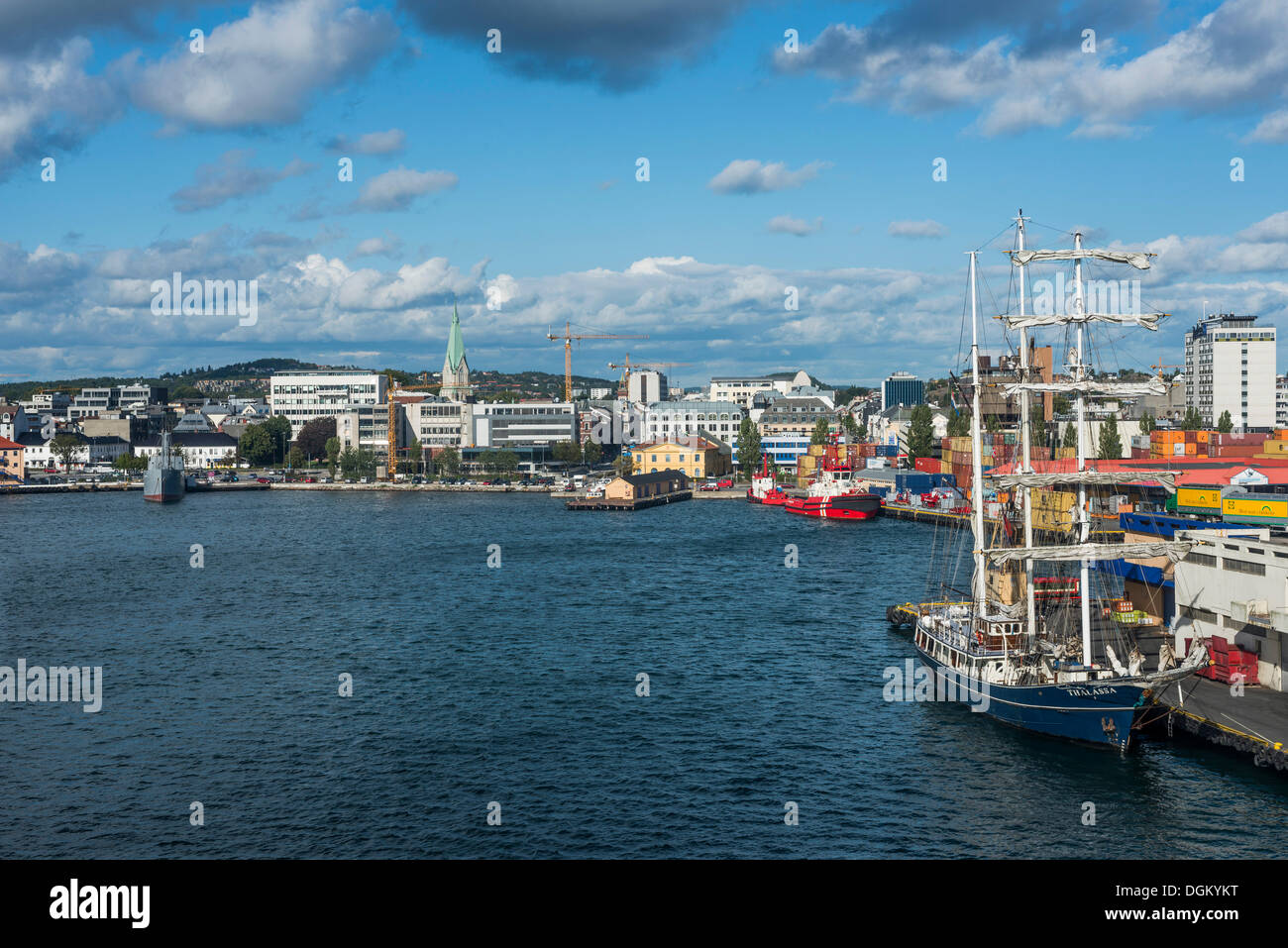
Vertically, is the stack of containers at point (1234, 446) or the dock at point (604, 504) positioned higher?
the stack of containers at point (1234, 446)

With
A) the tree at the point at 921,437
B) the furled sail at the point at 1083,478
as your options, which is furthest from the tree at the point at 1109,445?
the furled sail at the point at 1083,478

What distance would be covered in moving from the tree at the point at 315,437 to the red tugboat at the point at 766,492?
6714cm

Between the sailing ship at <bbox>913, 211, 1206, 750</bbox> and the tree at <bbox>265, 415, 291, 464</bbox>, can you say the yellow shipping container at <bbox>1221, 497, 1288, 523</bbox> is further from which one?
the tree at <bbox>265, 415, 291, 464</bbox>

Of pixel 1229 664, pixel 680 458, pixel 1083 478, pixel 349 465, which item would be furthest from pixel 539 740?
pixel 349 465

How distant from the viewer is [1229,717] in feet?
68.6

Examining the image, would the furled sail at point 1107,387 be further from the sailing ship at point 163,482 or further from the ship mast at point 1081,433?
the sailing ship at point 163,482

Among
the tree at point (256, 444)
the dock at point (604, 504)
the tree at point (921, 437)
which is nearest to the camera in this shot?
the dock at point (604, 504)

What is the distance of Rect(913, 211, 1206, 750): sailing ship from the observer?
2156cm

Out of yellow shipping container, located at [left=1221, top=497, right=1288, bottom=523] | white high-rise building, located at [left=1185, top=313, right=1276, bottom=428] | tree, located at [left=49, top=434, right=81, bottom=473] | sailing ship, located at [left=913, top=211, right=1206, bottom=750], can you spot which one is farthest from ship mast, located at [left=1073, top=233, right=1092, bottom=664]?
tree, located at [left=49, top=434, right=81, bottom=473]

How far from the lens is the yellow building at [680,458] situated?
10588cm

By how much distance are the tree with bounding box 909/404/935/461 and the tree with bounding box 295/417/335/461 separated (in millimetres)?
77685

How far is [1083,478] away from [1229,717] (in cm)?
636
